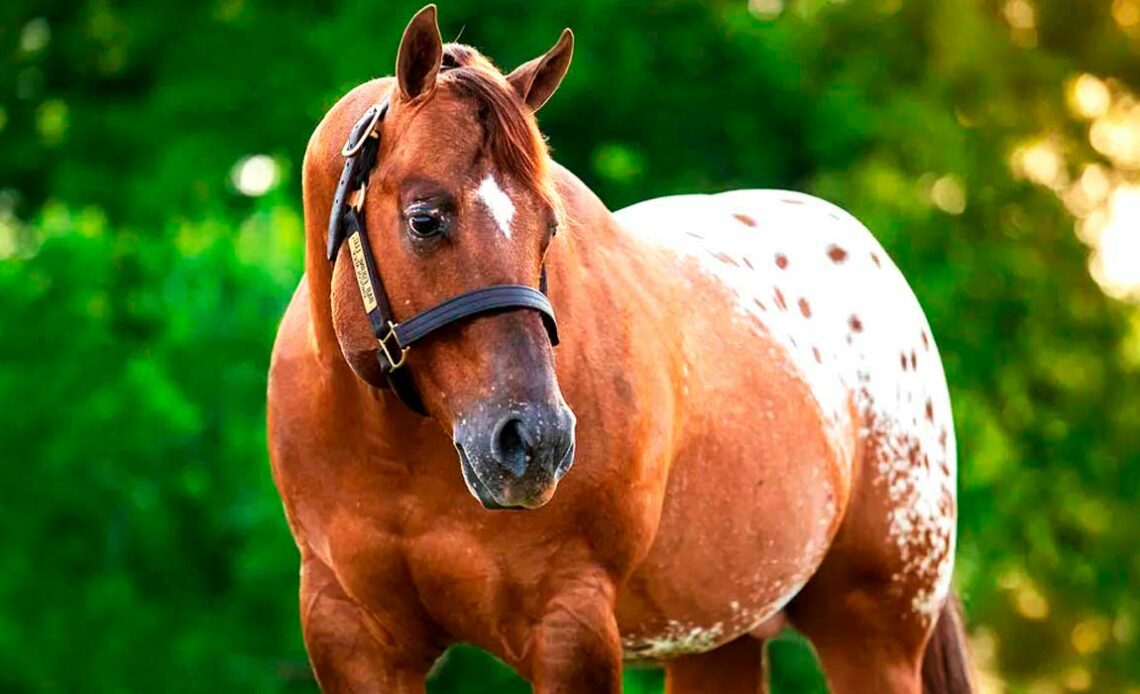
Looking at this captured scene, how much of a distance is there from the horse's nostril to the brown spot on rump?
174 centimetres

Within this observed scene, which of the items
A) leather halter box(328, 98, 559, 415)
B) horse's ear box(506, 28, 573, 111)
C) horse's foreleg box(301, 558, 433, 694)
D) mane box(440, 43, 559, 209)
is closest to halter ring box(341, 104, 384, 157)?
leather halter box(328, 98, 559, 415)

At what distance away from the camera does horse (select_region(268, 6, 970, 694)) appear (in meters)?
4.39

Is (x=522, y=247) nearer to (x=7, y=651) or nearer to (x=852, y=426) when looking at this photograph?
(x=852, y=426)

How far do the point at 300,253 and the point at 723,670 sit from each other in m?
9.87

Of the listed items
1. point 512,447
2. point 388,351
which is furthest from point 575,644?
point 388,351

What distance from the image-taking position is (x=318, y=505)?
5.01m

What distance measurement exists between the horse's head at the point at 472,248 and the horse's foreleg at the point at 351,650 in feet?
2.46

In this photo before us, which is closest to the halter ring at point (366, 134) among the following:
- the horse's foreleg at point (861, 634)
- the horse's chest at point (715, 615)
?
the horse's chest at point (715, 615)

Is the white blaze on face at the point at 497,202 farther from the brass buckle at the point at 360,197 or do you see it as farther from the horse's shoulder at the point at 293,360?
the horse's shoulder at the point at 293,360

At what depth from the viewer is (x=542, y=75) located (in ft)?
15.4

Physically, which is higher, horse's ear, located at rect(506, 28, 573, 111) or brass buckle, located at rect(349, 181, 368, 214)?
horse's ear, located at rect(506, 28, 573, 111)

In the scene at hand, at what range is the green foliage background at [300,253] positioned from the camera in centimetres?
1525

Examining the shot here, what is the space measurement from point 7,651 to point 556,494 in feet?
37.1

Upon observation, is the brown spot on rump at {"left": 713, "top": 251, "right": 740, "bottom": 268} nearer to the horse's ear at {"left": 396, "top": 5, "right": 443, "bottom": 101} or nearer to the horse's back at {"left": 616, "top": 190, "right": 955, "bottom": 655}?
the horse's back at {"left": 616, "top": 190, "right": 955, "bottom": 655}
